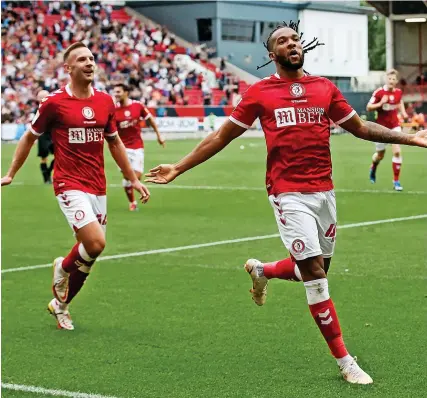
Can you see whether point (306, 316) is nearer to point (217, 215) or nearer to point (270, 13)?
point (217, 215)

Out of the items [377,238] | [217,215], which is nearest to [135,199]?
[217,215]

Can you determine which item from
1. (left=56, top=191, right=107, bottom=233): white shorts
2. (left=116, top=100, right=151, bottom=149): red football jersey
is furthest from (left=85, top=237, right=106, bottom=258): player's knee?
(left=116, top=100, right=151, bottom=149): red football jersey

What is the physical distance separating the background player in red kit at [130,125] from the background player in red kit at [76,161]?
1015cm

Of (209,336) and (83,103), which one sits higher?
(83,103)

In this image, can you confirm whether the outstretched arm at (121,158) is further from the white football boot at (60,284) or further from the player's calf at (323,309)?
the player's calf at (323,309)

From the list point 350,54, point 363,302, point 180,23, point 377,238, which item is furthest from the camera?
point 350,54

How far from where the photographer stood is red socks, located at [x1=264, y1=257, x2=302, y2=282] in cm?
837

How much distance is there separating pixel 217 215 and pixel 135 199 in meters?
2.99

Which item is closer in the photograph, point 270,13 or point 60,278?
point 60,278

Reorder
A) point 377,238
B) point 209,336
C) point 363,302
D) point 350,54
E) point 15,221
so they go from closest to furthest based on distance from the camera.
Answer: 1. point 209,336
2. point 363,302
3. point 377,238
4. point 15,221
5. point 350,54

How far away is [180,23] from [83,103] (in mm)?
62430

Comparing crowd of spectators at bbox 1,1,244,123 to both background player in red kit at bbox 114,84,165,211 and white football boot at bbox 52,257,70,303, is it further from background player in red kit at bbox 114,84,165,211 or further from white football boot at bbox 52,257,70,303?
white football boot at bbox 52,257,70,303

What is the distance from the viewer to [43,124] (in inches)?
384

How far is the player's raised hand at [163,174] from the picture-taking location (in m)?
7.74
